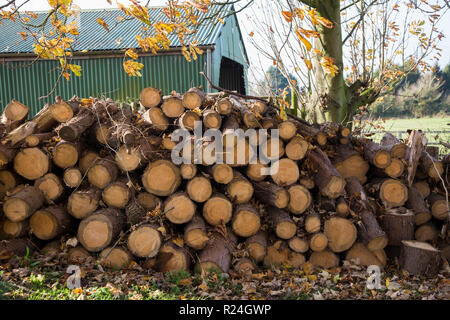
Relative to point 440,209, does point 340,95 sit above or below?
above

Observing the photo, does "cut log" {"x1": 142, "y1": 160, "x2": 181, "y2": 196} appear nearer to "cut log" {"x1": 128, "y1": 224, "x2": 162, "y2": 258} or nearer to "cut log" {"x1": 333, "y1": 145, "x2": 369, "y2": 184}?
"cut log" {"x1": 128, "y1": 224, "x2": 162, "y2": 258}

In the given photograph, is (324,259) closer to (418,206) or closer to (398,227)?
(398,227)

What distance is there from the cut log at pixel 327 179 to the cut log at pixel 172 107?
1.79 m

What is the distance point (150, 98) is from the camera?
482 cm

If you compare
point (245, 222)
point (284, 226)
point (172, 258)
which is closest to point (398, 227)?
point (284, 226)

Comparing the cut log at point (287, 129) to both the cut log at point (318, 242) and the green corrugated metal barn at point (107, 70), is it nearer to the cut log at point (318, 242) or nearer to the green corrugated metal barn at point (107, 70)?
the cut log at point (318, 242)

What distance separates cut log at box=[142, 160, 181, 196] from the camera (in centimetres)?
438

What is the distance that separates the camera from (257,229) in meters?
4.46

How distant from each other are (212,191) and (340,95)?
4248 millimetres

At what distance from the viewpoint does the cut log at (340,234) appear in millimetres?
4590

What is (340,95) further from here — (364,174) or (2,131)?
(2,131)
